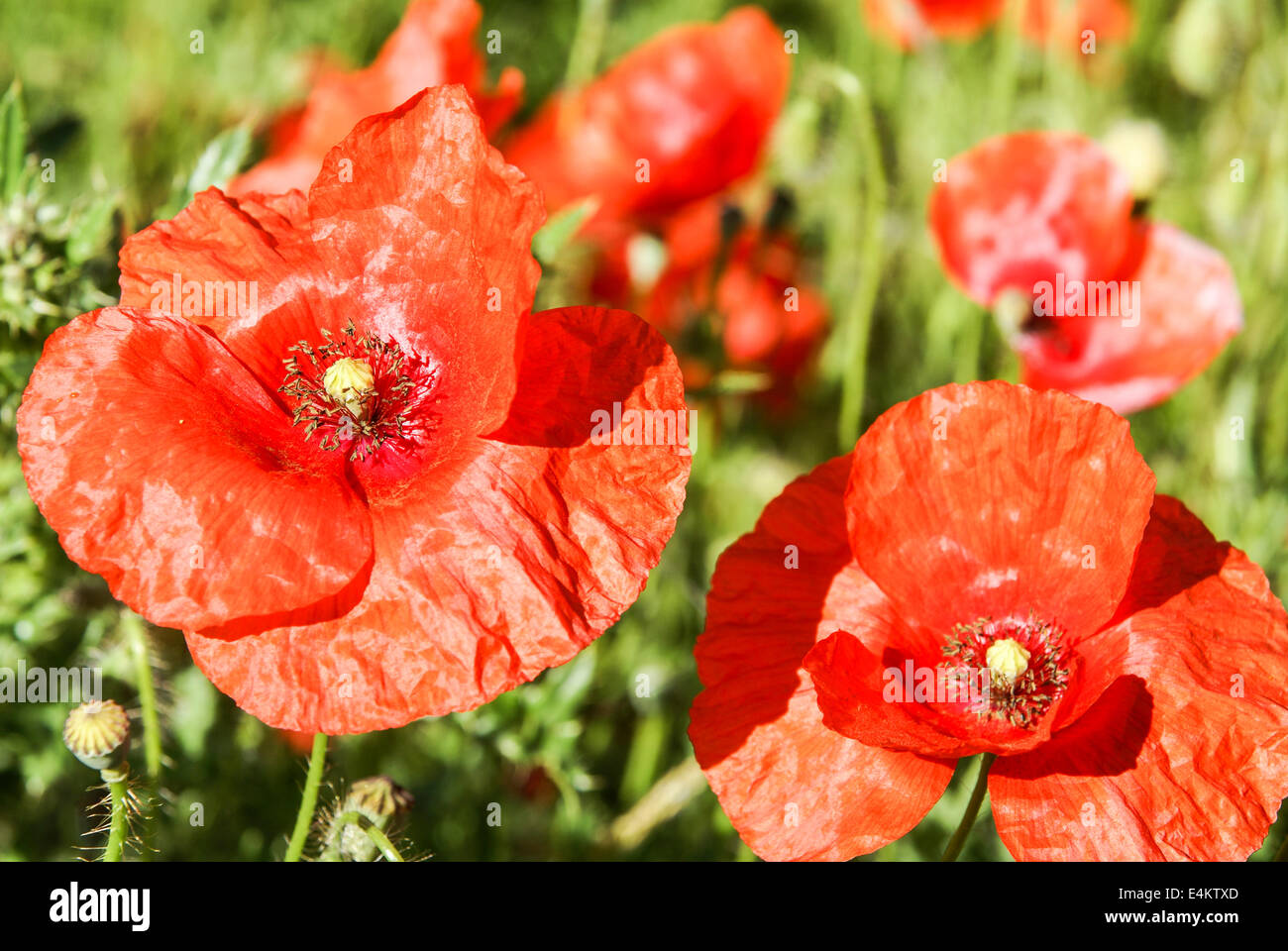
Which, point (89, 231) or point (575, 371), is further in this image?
point (89, 231)

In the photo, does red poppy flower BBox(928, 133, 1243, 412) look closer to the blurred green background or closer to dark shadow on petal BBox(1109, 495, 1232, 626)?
the blurred green background

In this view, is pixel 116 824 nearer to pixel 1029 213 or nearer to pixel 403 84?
pixel 403 84

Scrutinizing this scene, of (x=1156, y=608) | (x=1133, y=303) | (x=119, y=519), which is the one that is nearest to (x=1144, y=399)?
(x=1133, y=303)

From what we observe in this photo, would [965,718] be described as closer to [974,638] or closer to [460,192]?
[974,638]

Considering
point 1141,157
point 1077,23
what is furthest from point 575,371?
point 1077,23

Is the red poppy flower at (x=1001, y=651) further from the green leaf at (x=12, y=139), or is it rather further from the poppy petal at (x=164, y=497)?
the green leaf at (x=12, y=139)
